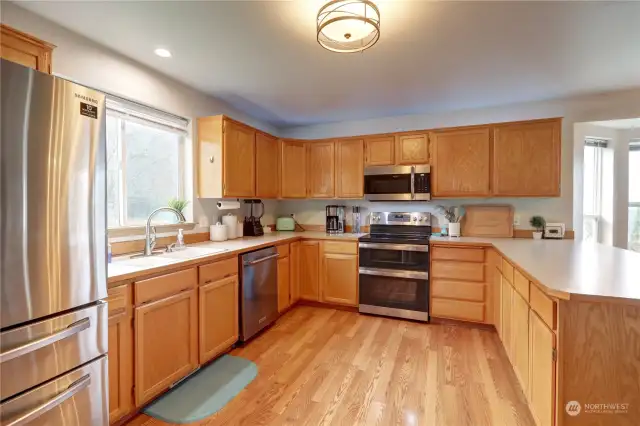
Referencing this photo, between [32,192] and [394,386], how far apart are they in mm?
2291

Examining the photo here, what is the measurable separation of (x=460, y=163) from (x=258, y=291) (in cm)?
259

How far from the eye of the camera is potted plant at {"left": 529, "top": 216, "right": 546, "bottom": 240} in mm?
3251

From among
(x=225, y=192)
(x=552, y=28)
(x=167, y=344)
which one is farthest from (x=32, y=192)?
(x=552, y=28)

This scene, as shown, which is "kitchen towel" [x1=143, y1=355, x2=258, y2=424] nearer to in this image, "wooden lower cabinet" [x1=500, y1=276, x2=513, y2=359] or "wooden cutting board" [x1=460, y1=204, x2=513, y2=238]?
"wooden lower cabinet" [x1=500, y1=276, x2=513, y2=359]

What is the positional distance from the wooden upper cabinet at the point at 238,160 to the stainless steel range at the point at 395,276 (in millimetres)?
1452

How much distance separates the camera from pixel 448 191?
3.38 meters

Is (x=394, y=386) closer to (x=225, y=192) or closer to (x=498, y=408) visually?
(x=498, y=408)

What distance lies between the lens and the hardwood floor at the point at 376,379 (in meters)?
1.77

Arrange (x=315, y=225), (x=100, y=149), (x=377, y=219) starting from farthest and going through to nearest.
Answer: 1. (x=315, y=225)
2. (x=377, y=219)
3. (x=100, y=149)

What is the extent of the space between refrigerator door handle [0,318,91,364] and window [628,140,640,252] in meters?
5.11

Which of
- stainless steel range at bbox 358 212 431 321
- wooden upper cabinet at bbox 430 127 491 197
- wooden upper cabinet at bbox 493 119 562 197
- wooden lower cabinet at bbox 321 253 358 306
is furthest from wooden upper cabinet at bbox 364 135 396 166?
wooden lower cabinet at bbox 321 253 358 306

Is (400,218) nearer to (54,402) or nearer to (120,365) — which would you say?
(120,365)

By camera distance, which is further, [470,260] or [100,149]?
[470,260]

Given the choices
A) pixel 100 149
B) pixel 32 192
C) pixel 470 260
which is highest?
pixel 100 149
